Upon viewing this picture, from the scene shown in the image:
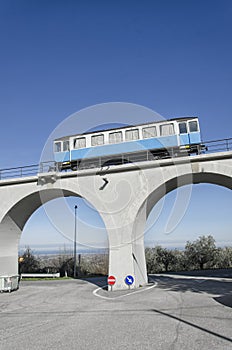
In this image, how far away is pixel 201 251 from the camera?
3172 cm

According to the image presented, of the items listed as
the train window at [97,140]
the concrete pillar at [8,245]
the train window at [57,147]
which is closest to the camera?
the concrete pillar at [8,245]

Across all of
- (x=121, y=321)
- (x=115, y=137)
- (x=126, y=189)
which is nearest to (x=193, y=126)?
(x=115, y=137)

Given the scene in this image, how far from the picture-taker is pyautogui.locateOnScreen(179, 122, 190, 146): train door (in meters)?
18.6

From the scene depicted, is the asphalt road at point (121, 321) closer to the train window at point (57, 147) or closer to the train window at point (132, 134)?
the train window at point (132, 134)

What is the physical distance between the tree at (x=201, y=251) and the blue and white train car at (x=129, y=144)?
52.6 feet

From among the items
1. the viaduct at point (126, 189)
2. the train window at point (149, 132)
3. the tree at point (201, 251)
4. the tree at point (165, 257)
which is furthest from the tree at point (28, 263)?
the train window at point (149, 132)

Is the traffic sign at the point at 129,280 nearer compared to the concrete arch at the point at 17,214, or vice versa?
the traffic sign at the point at 129,280

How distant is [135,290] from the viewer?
14430mm

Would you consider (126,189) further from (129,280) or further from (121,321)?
(121,321)

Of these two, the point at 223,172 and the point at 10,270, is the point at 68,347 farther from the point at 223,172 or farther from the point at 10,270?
the point at 10,270

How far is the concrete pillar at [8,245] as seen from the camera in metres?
18.3

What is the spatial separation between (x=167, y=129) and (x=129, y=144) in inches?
103

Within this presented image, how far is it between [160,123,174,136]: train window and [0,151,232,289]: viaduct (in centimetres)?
392

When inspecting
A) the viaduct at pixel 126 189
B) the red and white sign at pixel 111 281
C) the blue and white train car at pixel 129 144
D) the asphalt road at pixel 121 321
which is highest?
the blue and white train car at pixel 129 144
